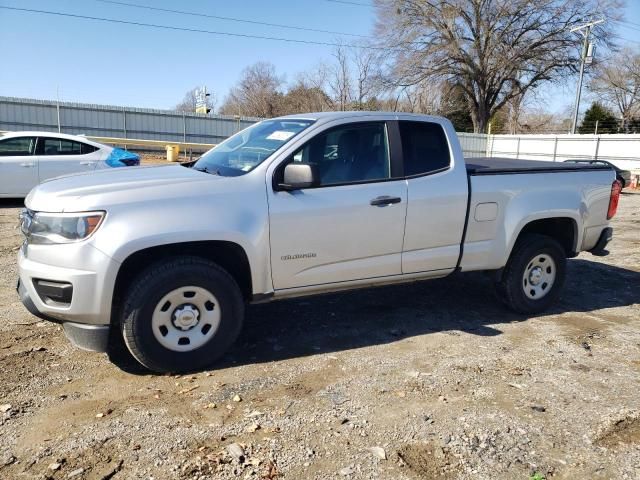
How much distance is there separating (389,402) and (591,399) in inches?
55.5

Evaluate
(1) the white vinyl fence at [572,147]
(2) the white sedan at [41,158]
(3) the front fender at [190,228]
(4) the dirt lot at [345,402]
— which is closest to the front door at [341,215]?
(3) the front fender at [190,228]

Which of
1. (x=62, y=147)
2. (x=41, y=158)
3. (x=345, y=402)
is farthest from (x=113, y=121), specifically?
(x=345, y=402)

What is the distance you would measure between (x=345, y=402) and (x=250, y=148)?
86.2 inches

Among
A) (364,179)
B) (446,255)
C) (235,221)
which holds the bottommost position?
(446,255)

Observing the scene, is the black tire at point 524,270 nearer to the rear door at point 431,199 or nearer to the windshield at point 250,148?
the rear door at point 431,199

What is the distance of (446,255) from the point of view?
4871 millimetres

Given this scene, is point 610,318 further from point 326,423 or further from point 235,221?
point 235,221

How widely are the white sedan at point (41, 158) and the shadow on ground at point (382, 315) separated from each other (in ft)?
23.4

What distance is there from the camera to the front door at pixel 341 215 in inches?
162

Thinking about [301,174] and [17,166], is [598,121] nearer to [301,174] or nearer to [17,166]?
[17,166]

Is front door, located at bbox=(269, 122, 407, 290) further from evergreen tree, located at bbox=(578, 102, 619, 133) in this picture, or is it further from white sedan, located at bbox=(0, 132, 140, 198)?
evergreen tree, located at bbox=(578, 102, 619, 133)

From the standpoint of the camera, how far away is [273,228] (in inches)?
158

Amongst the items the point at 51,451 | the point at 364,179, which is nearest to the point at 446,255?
the point at 364,179

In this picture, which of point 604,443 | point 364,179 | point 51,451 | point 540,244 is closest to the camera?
point 51,451
